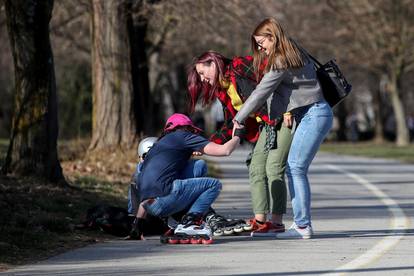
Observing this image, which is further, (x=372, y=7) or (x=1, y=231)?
(x=372, y=7)

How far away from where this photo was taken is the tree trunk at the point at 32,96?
14.0 meters

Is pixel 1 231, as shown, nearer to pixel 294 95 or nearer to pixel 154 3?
pixel 294 95

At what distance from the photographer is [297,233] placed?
32.7 ft

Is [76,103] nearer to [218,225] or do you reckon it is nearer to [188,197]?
[218,225]

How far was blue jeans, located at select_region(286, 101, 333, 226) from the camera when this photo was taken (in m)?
9.77

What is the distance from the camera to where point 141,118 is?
22.1m

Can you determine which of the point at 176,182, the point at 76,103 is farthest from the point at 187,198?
the point at 76,103

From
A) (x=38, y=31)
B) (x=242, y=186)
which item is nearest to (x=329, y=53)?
(x=242, y=186)

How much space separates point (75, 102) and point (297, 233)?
29238mm

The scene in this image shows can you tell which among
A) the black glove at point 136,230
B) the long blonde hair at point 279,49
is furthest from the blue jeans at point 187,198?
the long blonde hair at point 279,49

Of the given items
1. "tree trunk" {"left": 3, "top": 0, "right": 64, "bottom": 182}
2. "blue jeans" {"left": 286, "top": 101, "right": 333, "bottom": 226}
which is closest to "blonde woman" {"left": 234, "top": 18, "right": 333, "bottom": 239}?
"blue jeans" {"left": 286, "top": 101, "right": 333, "bottom": 226}

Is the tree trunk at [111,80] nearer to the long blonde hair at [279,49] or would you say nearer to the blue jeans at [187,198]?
the blue jeans at [187,198]

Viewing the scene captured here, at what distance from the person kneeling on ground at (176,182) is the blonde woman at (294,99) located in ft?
1.75

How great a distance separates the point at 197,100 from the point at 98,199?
4.41 metres
